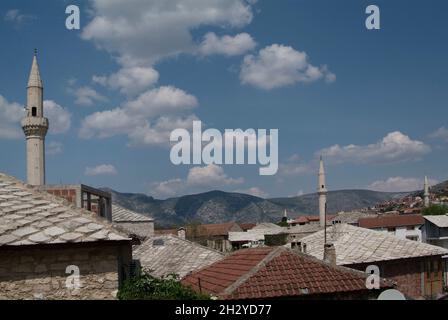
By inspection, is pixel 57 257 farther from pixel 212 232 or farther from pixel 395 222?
pixel 212 232

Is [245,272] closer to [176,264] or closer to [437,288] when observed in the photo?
[176,264]

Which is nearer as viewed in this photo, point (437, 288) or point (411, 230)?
point (437, 288)

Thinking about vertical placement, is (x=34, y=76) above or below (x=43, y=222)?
above

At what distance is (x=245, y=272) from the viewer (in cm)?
1208

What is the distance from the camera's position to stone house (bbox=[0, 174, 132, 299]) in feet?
22.8

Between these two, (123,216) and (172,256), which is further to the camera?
(123,216)

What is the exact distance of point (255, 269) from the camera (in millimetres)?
11922

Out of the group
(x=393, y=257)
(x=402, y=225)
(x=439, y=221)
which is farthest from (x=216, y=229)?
(x=393, y=257)

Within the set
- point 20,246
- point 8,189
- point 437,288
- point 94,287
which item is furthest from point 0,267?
point 437,288

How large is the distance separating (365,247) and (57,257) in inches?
721

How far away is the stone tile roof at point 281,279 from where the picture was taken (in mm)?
11227

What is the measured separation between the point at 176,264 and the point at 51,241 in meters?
14.5

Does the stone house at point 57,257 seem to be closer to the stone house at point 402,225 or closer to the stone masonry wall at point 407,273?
the stone masonry wall at point 407,273

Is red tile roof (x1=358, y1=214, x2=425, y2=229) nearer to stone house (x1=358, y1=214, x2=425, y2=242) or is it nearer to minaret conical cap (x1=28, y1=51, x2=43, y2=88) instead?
stone house (x1=358, y1=214, x2=425, y2=242)
